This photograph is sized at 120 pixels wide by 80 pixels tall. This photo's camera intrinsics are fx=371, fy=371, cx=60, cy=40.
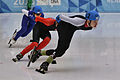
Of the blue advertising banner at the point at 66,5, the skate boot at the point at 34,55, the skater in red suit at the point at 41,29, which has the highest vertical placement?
the skater in red suit at the point at 41,29

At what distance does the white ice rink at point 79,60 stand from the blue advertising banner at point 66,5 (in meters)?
4.29

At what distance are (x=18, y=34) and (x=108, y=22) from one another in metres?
4.76

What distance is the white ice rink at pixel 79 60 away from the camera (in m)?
4.79

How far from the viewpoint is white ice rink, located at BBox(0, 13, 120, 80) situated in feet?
15.7

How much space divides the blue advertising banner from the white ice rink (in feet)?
14.1

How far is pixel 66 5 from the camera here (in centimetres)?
1416

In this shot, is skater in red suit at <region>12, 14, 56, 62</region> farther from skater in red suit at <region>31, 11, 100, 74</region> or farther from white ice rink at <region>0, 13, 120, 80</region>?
skater in red suit at <region>31, 11, 100, 74</region>

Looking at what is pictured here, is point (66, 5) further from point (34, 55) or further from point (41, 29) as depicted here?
point (34, 55)

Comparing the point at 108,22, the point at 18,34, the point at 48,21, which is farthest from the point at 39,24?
the point at 108,22

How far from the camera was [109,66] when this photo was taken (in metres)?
5.45

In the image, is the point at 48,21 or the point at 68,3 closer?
the point at 48,21

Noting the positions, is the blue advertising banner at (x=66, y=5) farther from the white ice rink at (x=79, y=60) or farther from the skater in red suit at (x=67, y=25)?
the skater in red suit at (x=67, y=25)

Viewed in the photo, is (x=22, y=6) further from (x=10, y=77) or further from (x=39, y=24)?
(x=10, y=77)

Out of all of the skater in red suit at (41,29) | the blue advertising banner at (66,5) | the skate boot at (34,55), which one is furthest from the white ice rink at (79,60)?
the blue advertising banner at (66,5)
